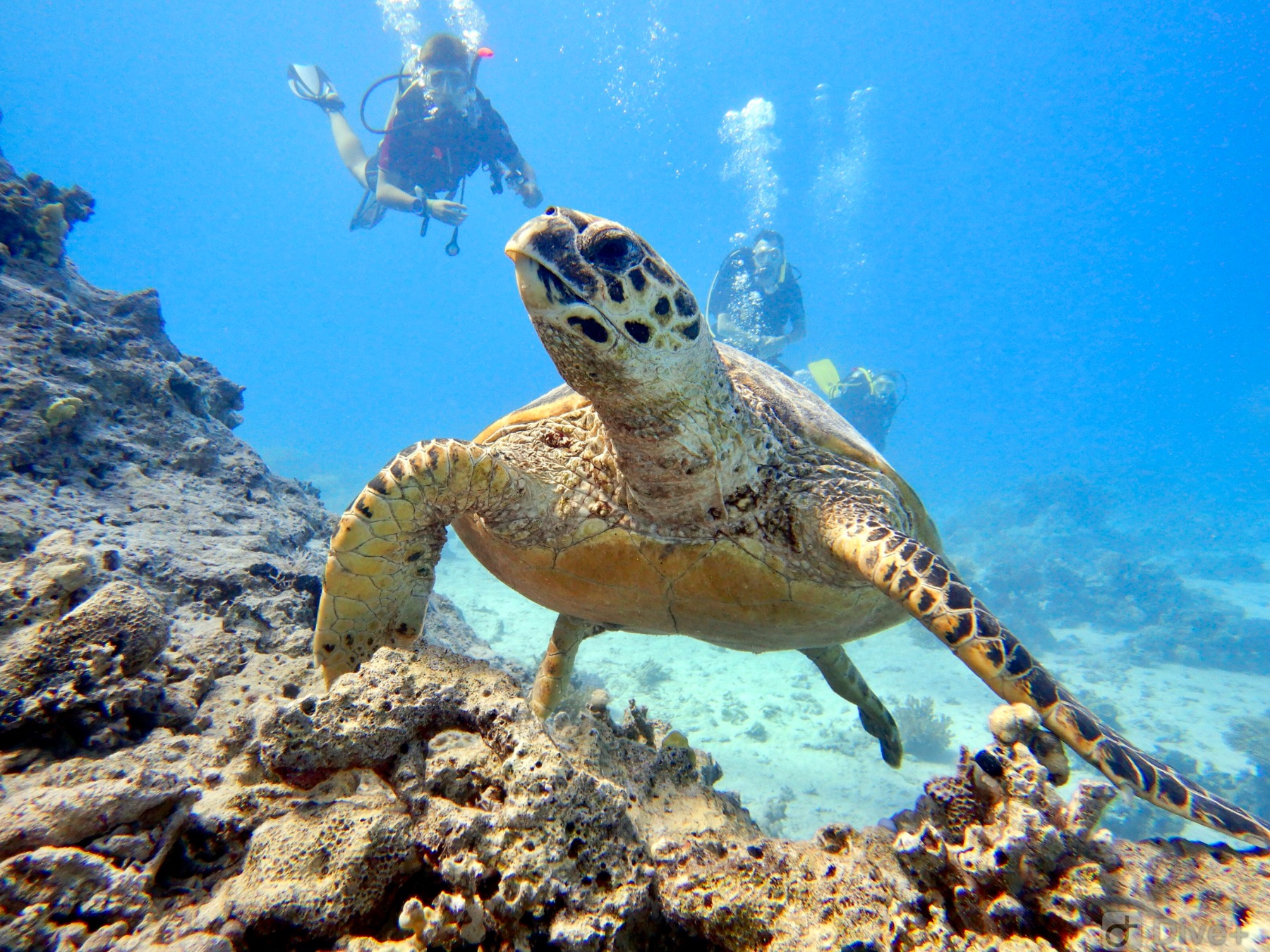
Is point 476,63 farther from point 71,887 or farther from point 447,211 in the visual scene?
point 71,887

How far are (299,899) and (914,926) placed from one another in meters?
1.26

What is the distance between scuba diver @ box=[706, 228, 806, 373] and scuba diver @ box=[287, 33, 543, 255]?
21.7ft

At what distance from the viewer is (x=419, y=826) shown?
1213 mm

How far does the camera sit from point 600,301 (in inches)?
71.9

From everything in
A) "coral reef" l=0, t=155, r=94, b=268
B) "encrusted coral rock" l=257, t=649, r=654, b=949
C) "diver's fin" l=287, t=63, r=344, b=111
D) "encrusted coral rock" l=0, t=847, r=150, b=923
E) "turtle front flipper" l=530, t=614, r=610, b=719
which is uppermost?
"diver's fin" l=287, t=63, r=344, b=111

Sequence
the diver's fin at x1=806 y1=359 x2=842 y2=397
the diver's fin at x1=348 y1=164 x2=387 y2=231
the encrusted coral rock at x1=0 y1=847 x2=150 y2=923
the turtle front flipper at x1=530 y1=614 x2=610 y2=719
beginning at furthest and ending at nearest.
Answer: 1. the diver's fin at x1=806 y1=359 x2=842 y2=397
2. the diver's fin at x1=348 y1=164 x2=387 y2=231
3. the turtle front flipper at x1=530 y1=614 x2=610 y2=719
4. the encrusted coral rock at x1=0 y1=847 x2=150 y2=923

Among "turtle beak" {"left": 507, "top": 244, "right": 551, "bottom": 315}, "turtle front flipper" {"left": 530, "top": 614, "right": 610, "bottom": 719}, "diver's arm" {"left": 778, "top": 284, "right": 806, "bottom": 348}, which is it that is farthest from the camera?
"diver's arm" {"left": 778, "top": 284, "right": 806, "bottom": 348}

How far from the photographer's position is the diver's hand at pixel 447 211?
34.5ft

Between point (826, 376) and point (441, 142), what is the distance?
38.8 ft

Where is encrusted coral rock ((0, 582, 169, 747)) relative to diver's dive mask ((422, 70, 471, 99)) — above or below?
below

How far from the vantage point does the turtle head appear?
5.88 feet

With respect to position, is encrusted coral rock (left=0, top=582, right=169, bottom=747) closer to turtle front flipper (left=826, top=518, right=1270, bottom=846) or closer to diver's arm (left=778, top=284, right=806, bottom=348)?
turtle front flipper (left=826, top=518, right=1270, bottom=846)

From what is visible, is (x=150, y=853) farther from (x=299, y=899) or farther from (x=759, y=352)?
(x=759, y=352)

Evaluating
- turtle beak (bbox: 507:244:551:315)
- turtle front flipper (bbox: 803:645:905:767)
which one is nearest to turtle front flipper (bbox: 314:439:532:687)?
turtle beak (bbox: 507:244:551:315)
